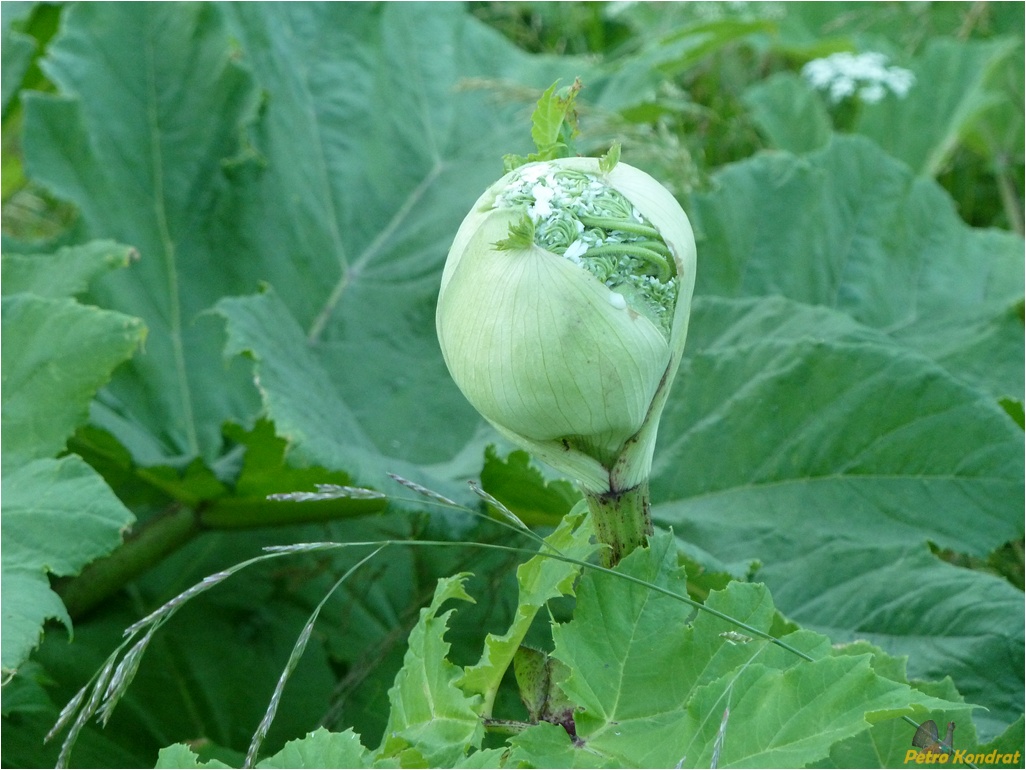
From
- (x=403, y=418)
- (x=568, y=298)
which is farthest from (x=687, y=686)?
(x=403, y=418)

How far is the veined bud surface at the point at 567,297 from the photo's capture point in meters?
0.67

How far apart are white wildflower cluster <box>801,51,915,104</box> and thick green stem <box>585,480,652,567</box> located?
1773 millimetres

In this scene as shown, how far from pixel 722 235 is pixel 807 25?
4.75 ft

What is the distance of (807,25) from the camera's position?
112 inches

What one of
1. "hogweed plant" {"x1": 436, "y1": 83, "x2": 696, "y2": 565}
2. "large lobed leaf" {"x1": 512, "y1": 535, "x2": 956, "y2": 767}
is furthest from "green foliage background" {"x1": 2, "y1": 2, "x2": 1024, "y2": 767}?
"hogweed plant" {"x1": 436, "y1": 83, "x2": 696, "y2": 565}

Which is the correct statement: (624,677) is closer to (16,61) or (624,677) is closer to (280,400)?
(280,400)

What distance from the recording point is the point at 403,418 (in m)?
1.59

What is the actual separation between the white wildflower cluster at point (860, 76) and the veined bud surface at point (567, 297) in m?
1.82

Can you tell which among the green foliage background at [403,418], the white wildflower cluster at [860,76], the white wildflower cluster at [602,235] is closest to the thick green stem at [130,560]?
the green foliage background at [403,418]

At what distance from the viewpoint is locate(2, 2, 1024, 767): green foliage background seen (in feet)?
3.00

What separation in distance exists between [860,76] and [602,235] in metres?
1.96

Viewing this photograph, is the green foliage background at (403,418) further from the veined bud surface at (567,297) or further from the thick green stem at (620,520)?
the veined bud surface at (567,297)

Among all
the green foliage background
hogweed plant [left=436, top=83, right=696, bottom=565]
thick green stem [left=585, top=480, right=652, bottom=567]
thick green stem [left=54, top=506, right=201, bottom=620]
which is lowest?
thick green stem [left=54, top=506, right=201, bottom=620]

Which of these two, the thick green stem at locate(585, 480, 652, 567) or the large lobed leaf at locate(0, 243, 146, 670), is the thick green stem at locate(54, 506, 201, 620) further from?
the thick green stem at locate(585, 480, 652, 567)
